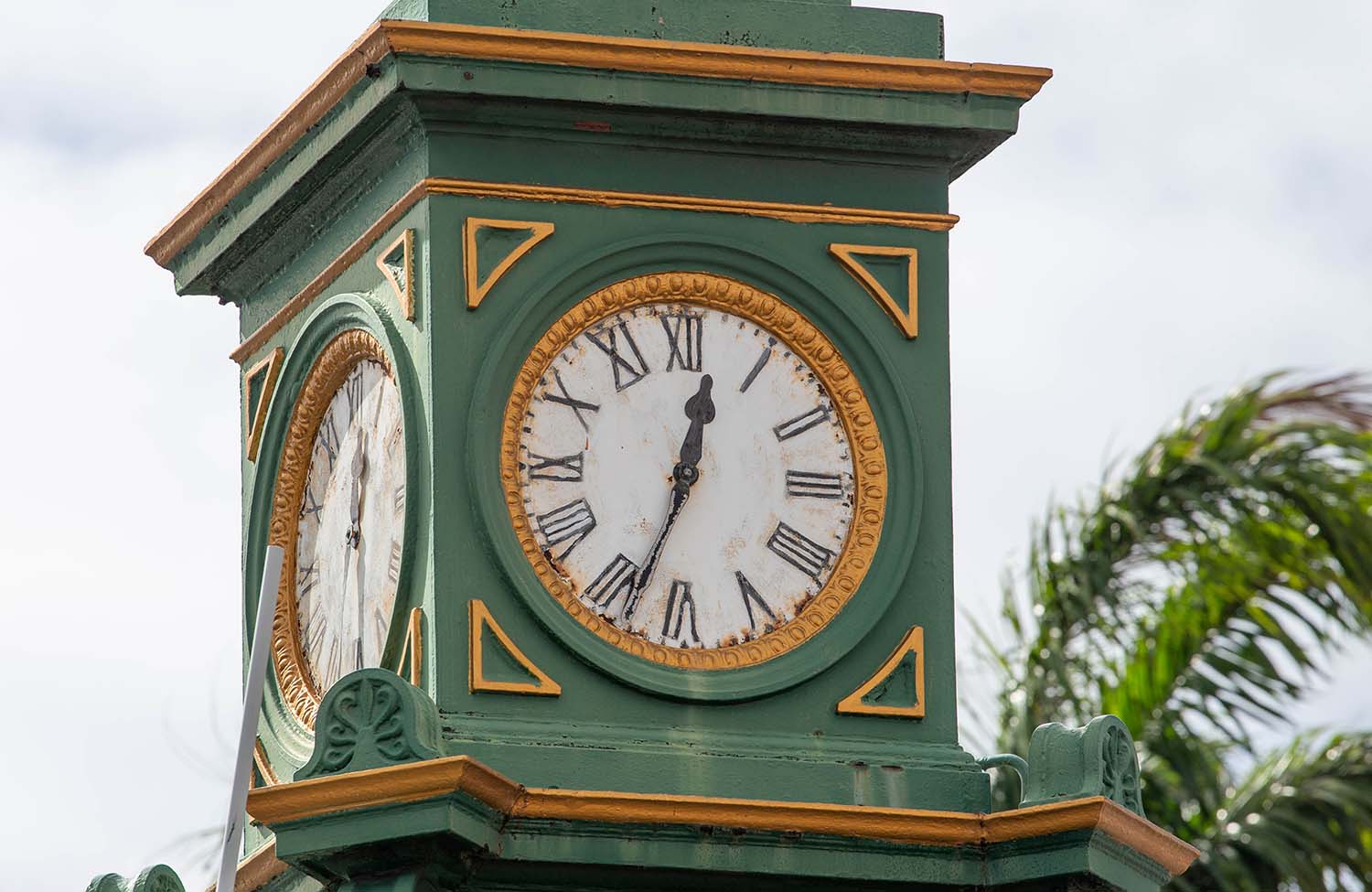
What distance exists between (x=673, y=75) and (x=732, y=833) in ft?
9.61

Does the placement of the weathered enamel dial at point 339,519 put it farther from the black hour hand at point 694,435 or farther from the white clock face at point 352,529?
the black hour hand at point 694,435

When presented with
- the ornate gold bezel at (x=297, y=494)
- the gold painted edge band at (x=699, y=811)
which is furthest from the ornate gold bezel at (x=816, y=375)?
the ornate gold bezel at (x=297, y=494)

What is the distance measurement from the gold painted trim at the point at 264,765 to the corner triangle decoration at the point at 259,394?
4.02 ft

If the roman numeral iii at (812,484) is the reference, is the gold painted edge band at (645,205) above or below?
above

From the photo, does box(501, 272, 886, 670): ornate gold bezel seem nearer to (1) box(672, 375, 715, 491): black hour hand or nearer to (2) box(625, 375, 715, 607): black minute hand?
(2) box(625, 375, 715, 607): black minute hand

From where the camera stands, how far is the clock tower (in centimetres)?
1808

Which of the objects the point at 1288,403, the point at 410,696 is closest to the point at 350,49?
the point at 410,696

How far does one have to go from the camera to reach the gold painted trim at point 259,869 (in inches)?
757

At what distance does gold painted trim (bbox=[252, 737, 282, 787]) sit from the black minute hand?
6.06 feet

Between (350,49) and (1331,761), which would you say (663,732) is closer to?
(350,49)

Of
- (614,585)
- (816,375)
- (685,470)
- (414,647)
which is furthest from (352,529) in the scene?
(816,375)

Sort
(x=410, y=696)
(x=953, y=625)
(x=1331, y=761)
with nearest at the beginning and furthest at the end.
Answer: (x=410, y=696) → (x=953, y=625) → (x=1331, y=761)

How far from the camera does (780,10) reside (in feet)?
63.2

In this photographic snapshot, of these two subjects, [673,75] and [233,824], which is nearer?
[233,824]
